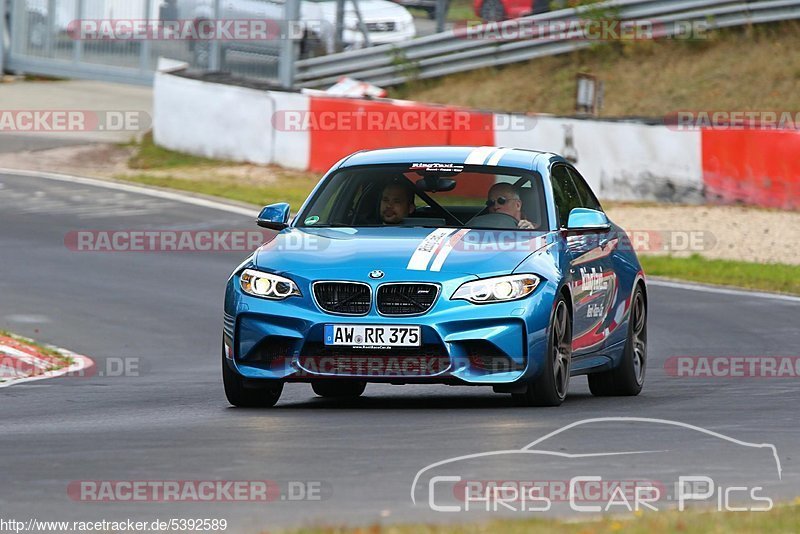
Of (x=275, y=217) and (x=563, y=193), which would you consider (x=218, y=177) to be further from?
(x=275, y=217)

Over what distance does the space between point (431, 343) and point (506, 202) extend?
1485mm

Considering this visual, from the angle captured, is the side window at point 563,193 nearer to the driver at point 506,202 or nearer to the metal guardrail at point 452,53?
the driver at point 506,202

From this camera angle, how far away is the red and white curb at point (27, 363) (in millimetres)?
11898

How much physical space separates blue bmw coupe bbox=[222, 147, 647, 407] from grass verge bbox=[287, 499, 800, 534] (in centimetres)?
316

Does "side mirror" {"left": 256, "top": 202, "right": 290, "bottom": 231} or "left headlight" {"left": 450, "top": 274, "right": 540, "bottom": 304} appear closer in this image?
"left headlight" {"left": 450, "top": 274, "right": 540, "bottom": 304}

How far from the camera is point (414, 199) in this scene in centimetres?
1023

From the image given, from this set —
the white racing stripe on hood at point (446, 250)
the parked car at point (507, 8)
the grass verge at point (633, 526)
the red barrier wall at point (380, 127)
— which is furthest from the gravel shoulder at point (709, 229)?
the grass verge at point (633, 526)

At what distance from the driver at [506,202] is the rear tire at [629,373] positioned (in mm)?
1392

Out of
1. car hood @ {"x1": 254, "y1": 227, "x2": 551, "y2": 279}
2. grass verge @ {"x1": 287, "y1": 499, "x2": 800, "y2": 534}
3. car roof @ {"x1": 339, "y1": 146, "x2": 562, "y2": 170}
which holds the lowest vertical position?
grass verge @ {"x1": 287, "y1": 499, "x2": 800, "y2": 534}

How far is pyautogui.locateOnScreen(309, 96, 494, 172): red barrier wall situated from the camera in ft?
80.6

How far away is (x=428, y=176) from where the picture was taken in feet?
33.6

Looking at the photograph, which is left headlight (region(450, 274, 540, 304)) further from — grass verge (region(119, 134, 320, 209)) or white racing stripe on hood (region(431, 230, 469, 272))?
grass verge (region(119, 134, 320, 209))

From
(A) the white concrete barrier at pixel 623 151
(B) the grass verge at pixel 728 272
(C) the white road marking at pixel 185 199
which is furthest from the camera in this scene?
(A) the white concrete barrier at pixel 623 151

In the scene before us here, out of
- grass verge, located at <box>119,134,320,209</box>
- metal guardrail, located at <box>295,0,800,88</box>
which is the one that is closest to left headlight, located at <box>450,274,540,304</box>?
grass verge, located at <box>119,134,320,209</box>
